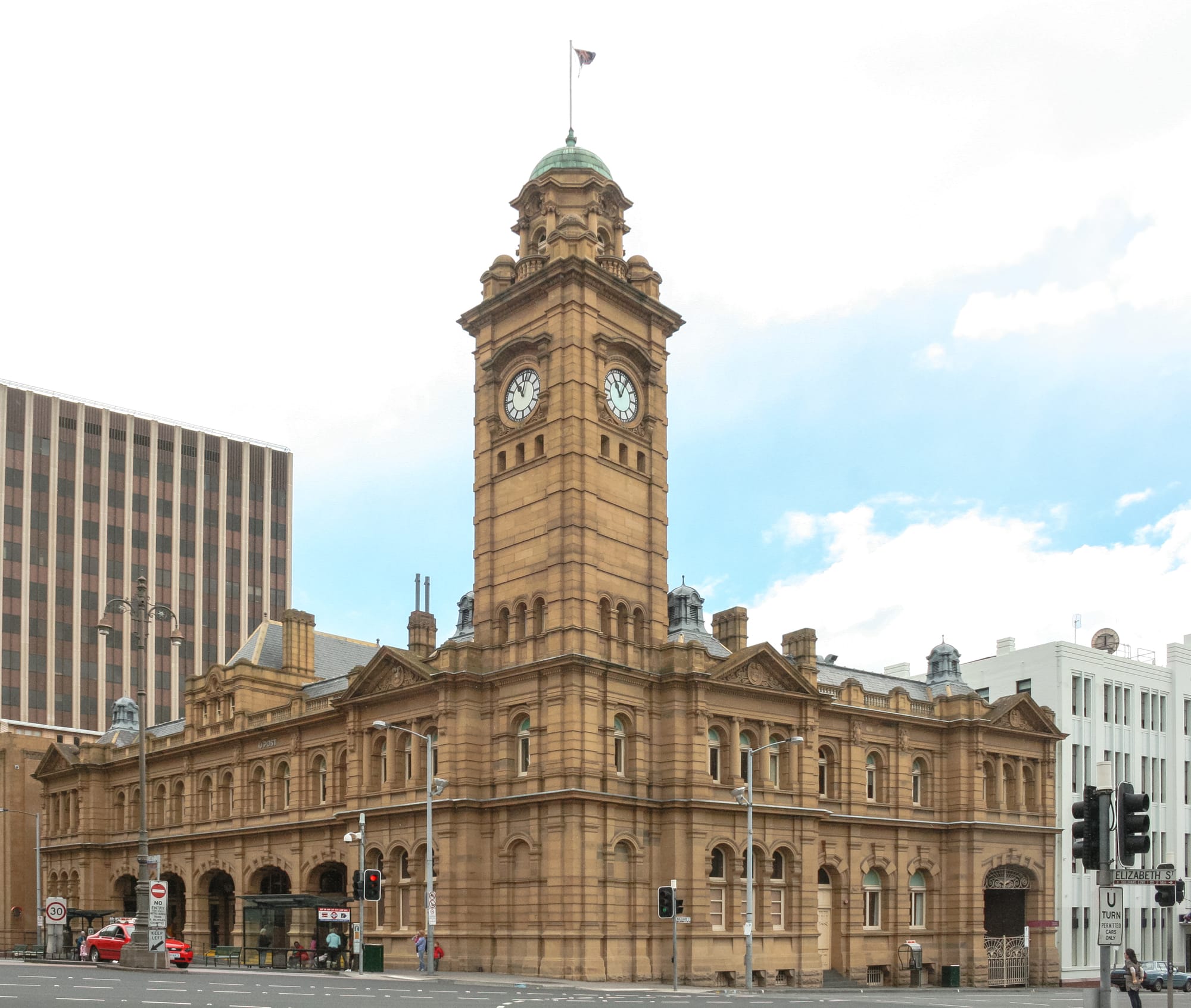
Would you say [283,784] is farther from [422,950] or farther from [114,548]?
[114,548]

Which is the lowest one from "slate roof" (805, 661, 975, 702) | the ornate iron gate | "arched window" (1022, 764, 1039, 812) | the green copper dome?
the ornate iron gate

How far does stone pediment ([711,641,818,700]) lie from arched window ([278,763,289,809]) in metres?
24.8

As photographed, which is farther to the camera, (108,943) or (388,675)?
(388,675)

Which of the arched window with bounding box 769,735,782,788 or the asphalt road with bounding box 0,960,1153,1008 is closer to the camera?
the asphalt road with bounding box 0,960,1153,1008

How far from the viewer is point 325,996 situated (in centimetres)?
3303

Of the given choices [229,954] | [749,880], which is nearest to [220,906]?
[229,954]

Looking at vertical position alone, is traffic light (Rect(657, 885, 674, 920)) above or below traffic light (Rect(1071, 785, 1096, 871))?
below

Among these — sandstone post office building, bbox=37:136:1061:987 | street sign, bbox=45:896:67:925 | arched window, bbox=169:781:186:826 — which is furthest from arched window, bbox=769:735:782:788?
arched window, bbox=169:781:186:826

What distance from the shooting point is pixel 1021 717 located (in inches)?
2805

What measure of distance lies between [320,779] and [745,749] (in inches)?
857

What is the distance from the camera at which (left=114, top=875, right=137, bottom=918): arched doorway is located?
83375 mm

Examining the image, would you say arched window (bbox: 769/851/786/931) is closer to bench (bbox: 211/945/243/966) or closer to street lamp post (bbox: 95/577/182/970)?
bench (bbox: 211/945/243/966)

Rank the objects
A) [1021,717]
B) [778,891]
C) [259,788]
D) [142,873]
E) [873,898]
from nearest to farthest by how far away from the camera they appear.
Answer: [142,873] → [778,891] → [873,898] → [1021,717] → [259,788]

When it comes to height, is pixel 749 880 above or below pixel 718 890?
above
